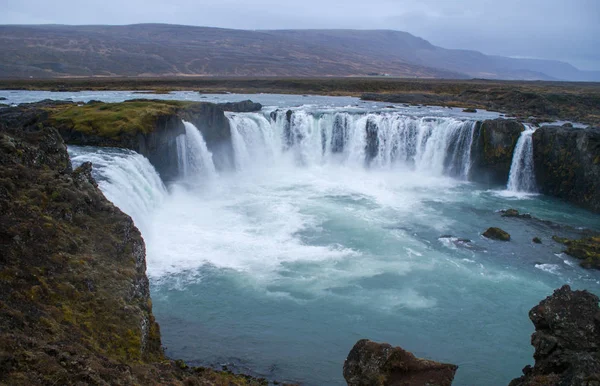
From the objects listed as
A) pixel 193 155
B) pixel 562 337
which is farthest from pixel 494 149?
pixel 562 337

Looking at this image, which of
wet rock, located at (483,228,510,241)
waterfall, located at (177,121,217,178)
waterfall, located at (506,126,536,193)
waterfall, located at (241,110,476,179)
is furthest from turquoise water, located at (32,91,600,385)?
waterfall, located at (241,110,476,179)

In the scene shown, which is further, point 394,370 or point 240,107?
point 240,107

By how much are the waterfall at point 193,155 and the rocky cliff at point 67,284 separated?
19.6m

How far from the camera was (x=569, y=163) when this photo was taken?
38.2 meters

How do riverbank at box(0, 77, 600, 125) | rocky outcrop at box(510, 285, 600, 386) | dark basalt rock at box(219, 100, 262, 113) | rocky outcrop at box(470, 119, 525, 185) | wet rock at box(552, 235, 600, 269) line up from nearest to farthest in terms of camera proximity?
rocky outcrop at box(510, 285, 600, 386) → wet rock at box(552, 235, 600, 269) → rocky outcrop at box(470, 119, 525, 185) → dark basalt rock at box(219, 100, 262, 113) → riverbank at box(0, 77, 600, 125)

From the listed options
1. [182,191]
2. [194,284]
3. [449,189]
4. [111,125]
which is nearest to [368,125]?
[449,189]

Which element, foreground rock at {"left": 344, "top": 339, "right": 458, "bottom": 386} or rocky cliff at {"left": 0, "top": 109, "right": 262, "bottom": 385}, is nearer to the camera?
rocky cliff at {"left": 0, "top": 109, "right": 262, "bottom": 385}

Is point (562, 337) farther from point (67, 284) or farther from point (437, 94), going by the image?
point (437, 94)

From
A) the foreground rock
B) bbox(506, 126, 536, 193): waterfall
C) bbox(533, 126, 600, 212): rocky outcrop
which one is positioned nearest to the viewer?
the foreground rock

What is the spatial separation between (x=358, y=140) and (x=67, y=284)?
38.1 meters

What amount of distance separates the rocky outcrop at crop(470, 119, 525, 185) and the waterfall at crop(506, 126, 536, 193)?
51cm

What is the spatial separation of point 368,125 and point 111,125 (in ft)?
79.1

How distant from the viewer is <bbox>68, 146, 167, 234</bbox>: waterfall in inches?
939

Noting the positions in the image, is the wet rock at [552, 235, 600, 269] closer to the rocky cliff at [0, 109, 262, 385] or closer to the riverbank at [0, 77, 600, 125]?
the rocky cliff at [0, 109, 262, 385]
